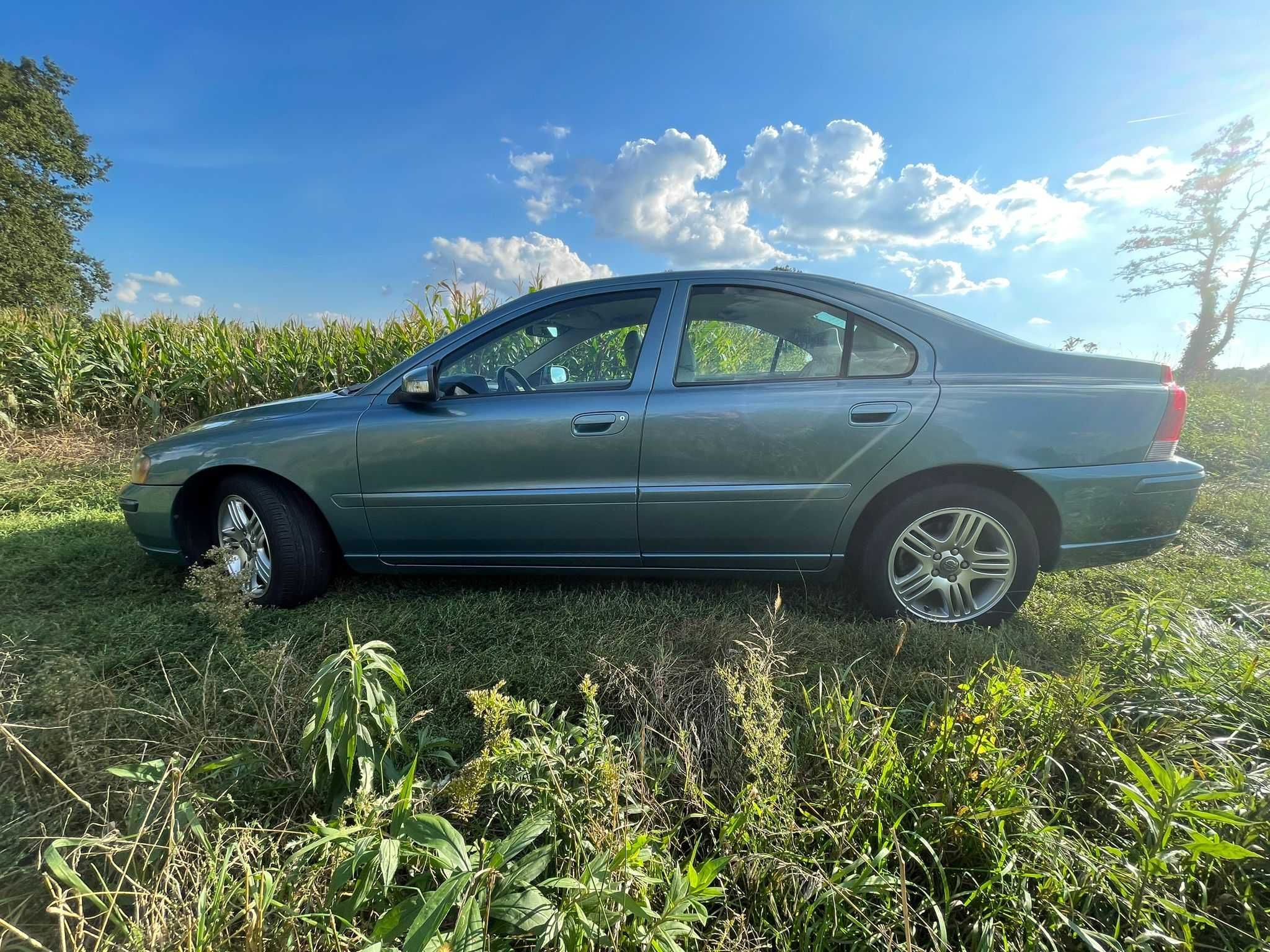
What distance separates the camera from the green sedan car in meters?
2.40

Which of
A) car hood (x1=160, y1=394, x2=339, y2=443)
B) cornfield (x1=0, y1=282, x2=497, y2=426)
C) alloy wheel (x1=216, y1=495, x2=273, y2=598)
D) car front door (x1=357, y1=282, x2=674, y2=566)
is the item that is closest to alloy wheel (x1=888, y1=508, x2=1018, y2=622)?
car front door (x1=357, y1=282, x2=674, y2=566)

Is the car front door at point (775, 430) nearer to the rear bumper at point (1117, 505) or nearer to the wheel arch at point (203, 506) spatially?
the rear bumper at point (1117, 505)

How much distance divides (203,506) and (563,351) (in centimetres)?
207

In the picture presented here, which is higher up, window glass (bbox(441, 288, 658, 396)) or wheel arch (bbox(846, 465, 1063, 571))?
window glass (bbox(441, 288, 658, 396))

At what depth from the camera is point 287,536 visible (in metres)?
2.74

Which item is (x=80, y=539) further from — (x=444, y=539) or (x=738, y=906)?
(x=738, y=906)

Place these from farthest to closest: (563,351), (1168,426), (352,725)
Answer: (563,351)
(1168,426)
(352,725)

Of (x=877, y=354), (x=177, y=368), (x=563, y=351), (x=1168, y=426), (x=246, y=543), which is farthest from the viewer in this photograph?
(x=177, y=368)

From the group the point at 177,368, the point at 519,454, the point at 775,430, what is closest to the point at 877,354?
the point at 775,430

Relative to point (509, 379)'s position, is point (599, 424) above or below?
below

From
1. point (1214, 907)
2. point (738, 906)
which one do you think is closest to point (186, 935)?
point (738, 906)

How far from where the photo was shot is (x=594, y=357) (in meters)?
2.87

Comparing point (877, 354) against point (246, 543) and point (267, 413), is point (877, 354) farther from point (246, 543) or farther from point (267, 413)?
point (246, 543)

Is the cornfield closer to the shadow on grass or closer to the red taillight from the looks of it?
the shadow on grass
